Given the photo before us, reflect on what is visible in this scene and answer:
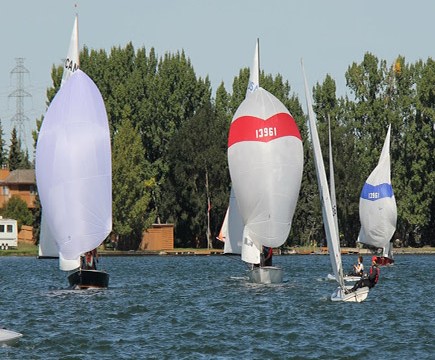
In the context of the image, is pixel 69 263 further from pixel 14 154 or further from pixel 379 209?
pixel 14 154

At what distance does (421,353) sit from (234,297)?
21.4 metres

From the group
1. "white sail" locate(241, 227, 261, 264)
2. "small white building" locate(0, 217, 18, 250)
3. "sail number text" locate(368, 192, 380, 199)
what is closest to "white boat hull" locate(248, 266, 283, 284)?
"white sail" locate(241, 227, 261, 264)

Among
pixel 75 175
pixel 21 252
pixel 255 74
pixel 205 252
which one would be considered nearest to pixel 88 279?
pixel 75 175

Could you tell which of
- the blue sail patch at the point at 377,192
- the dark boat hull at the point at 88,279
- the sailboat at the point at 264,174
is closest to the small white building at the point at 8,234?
the blue sail patch at the point at 377,192

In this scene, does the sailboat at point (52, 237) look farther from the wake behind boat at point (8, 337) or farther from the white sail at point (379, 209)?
the white sail at point (379, 209)

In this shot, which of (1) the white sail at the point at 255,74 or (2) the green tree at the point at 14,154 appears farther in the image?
(2) the green tree at the point at 14,154

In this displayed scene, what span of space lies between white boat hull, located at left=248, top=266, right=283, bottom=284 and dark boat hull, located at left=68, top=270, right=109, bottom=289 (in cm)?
862

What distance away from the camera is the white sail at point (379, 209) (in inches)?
3780

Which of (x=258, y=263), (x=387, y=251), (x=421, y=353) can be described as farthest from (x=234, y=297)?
(x=387, y=251)

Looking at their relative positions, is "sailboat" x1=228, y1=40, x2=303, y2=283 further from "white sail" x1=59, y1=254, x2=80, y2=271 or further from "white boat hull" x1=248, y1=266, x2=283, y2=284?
"white sail" x1=59, y1=254, x2=80, y2=271

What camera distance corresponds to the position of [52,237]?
192 feet

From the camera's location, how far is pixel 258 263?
65438 millimetres

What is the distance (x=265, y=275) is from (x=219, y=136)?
6081cm

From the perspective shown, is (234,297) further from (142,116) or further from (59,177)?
(142,116)
